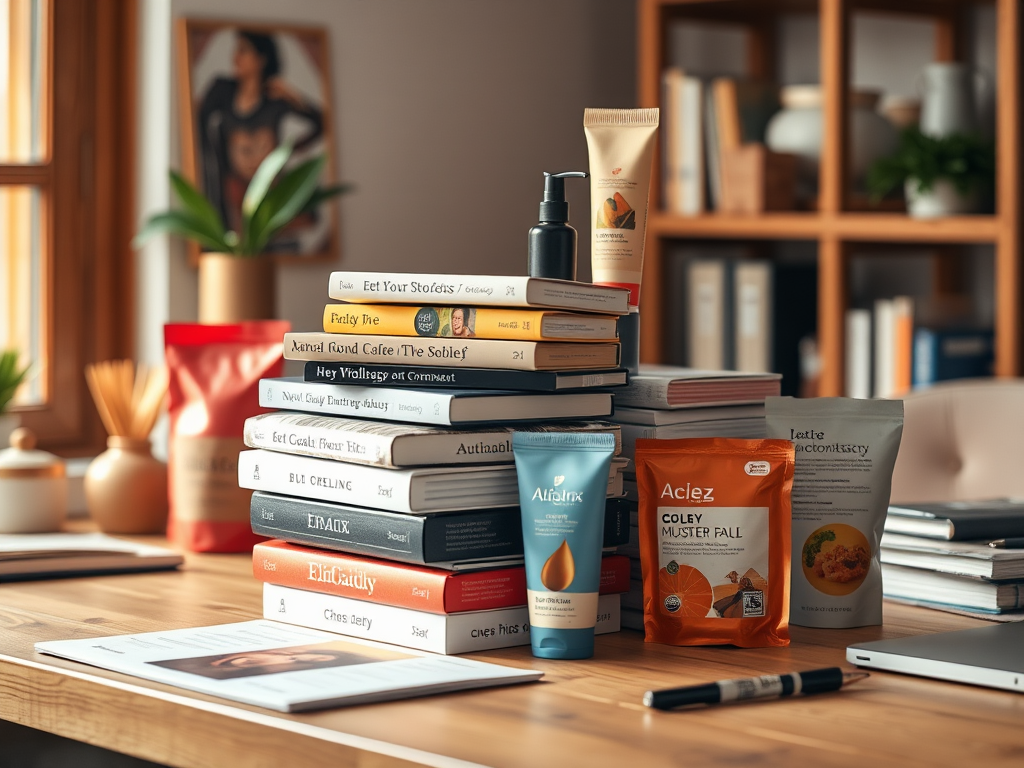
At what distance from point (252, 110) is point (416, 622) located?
1.69 meters

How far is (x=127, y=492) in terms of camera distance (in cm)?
179

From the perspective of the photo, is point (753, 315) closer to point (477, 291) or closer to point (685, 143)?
point (685, 143)

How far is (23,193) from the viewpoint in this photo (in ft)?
8.12

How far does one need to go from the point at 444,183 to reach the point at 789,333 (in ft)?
A: 2.63

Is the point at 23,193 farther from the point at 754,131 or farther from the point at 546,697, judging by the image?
the point at 546,697

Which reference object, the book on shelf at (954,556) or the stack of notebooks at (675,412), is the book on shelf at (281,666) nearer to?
the stack of notebooks at (675,412)

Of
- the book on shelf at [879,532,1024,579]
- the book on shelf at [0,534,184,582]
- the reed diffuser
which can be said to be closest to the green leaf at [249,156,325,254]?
the reed diffuser

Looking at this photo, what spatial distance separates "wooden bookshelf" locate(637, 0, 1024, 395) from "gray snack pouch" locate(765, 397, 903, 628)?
1.58 m

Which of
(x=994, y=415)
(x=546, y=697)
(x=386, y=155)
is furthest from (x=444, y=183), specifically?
(x=546, y=697)

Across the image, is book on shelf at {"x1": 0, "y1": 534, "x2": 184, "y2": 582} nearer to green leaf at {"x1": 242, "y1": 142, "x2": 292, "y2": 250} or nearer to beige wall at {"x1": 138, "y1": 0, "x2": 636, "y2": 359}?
green leaf at {"x1": 242, "y1": 142, "x2": 292, "y2": 250}

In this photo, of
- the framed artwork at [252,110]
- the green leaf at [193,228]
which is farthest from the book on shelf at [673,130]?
the green leaf at [193,228]

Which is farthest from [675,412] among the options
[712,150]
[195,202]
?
[712,150]

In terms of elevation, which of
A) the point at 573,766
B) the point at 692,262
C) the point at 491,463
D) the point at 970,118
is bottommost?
the point at 573,766

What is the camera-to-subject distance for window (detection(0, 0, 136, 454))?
8.09 feet
